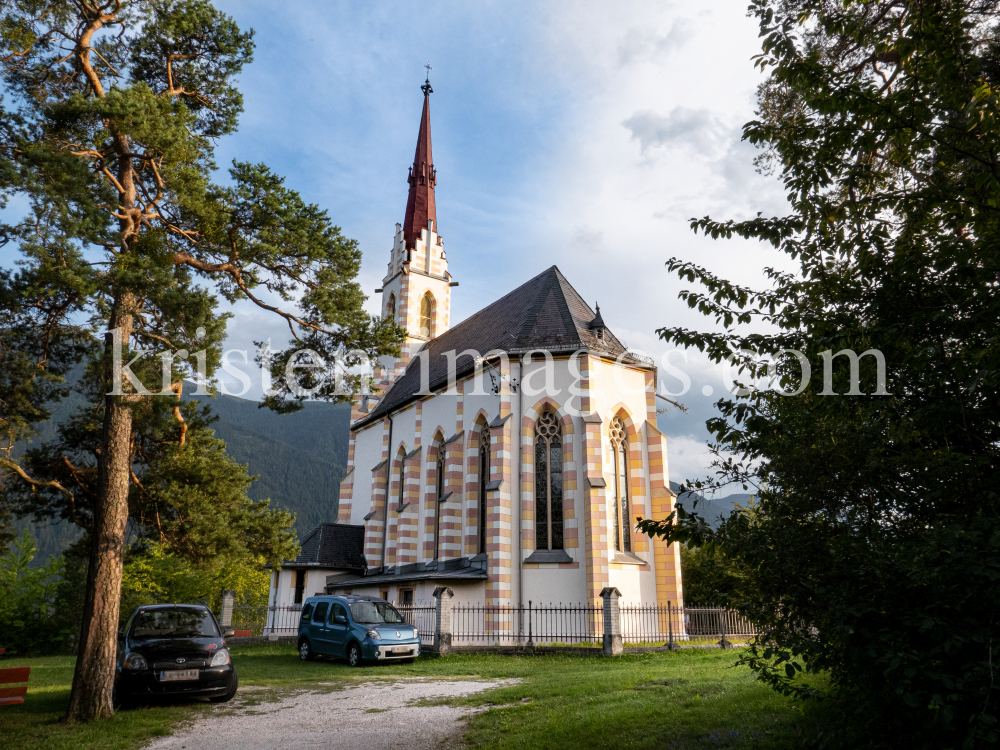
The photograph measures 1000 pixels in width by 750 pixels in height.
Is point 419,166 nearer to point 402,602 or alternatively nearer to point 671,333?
point 402,602

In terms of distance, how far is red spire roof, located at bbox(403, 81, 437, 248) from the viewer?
3897 centimetres

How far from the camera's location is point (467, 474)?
23.2 meters

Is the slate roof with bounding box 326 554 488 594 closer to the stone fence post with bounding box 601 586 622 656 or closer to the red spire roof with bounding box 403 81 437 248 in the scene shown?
the stone fence post with bounding box 601 586 622 656

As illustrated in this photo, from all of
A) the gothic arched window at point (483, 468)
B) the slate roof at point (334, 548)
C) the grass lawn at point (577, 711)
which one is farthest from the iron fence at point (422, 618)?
the slate roof at point (334, 548)

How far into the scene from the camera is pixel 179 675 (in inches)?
404

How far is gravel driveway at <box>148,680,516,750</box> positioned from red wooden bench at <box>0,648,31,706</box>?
7.43 ft

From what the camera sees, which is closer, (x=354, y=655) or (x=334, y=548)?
(x=354, y=655)

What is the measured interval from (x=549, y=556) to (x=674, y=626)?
13.7ft

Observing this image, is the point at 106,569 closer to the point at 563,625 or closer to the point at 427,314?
the point at 563,625

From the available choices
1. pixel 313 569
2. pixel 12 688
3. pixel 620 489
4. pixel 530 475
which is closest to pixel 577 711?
pixel 12 688

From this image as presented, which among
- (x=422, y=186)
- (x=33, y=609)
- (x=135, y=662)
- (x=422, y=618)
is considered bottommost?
(x=33, y=609)

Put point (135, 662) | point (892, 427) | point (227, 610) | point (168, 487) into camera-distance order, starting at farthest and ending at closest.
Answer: point (227, 610)
point (168, 487)
point (135, 662)
point (892, 427)

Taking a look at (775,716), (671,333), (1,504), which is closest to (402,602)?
(1,504)

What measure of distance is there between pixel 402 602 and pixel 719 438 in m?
19.7
